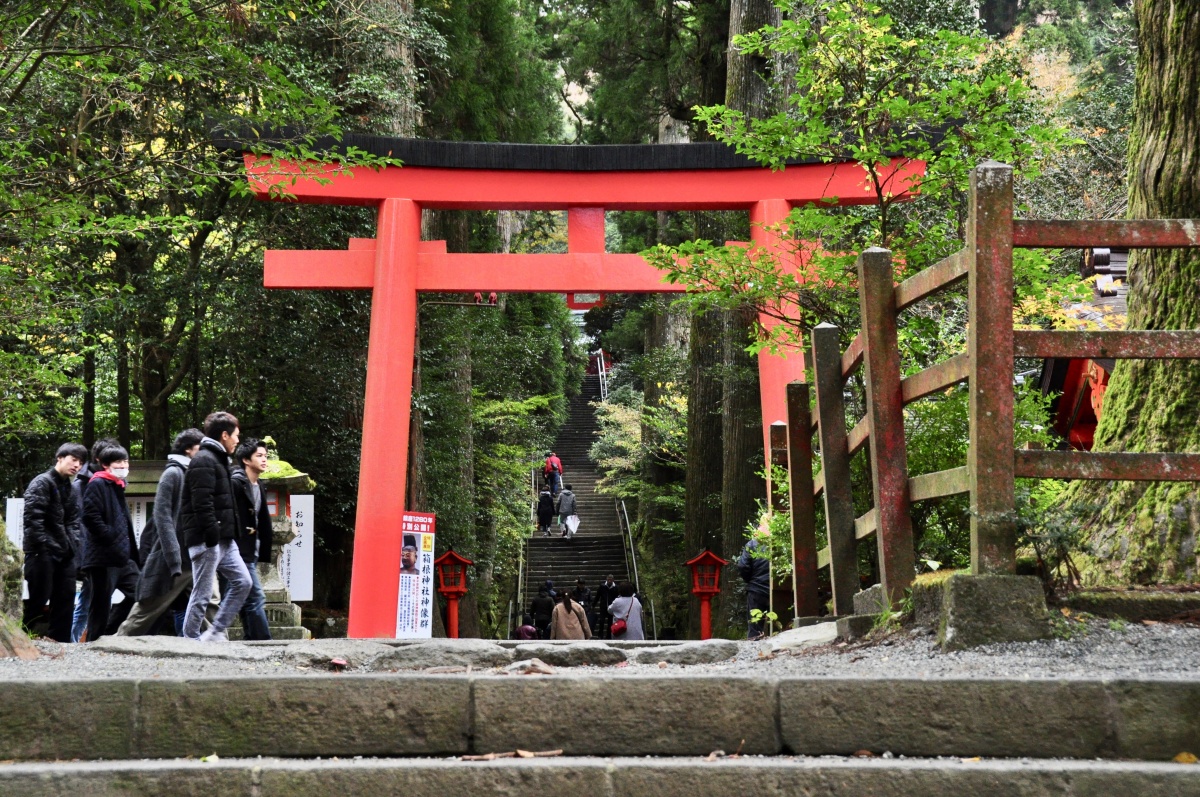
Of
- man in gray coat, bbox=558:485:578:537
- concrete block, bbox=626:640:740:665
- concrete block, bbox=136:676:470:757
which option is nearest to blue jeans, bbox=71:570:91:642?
concrete block, bbox=626:640:740:665

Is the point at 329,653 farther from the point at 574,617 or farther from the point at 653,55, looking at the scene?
the point at 653,55

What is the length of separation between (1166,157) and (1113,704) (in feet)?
11.3

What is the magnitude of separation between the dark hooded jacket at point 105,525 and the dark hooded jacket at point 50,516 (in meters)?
0.24

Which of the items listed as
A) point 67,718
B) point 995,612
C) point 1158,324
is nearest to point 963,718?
point 995,612

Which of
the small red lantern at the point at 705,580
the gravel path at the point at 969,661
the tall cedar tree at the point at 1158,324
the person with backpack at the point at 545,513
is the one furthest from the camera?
the person with backpack at the point at 545,513

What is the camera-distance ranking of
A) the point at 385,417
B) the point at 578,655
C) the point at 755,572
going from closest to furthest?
the point at 578,655, the point at 755,572, the point at 385,417

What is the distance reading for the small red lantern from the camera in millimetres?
13938

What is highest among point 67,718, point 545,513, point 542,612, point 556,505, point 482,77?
point 482,77

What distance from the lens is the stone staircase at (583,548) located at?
2547 centimetres

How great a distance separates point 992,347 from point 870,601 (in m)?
1.52

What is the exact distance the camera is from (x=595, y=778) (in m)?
2.87

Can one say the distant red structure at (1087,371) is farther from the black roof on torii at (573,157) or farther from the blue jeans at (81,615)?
the blue jeans at (81,615)

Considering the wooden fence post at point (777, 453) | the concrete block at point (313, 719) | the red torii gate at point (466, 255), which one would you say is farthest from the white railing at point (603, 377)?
the concrete block at point (313, 719)

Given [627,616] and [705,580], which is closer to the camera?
[705,580]
